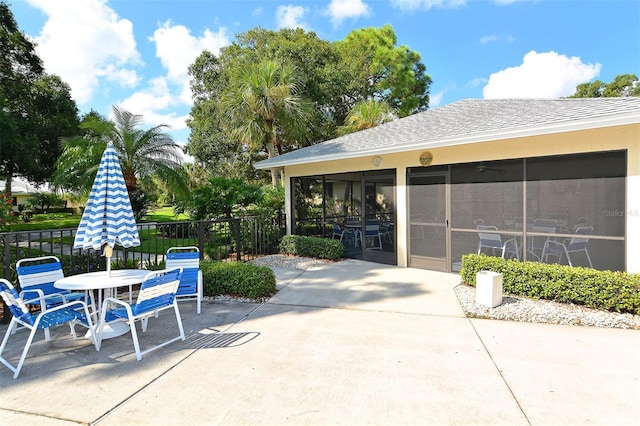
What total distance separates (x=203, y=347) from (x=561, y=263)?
20.2 feet

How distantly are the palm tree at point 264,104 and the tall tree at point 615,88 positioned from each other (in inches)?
1181

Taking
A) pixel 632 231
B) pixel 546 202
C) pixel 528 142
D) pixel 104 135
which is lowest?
pixel 632 231

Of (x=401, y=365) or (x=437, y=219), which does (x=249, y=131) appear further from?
(x=401, y=365)

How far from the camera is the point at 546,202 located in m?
6.09

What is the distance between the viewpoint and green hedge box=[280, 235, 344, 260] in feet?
29.5

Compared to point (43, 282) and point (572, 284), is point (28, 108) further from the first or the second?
point (572, 284)

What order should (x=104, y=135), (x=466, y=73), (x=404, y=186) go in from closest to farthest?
(x=404, y=186)
(x=104, y=135)
(x=466, y=73)

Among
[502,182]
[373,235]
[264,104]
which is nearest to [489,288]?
[502,182]

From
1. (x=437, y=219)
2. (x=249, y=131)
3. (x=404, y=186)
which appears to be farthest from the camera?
(x=249, y=131)

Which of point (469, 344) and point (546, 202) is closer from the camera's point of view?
point (469, 344)

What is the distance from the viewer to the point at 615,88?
29.7 meters

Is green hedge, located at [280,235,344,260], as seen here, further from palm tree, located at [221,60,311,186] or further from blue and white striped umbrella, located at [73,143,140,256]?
palm tree, located at [221,60,311,186]

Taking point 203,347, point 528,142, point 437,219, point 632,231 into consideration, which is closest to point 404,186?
point 437,219

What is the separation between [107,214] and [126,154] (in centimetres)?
793
